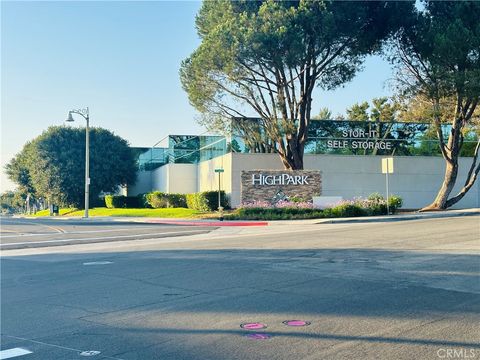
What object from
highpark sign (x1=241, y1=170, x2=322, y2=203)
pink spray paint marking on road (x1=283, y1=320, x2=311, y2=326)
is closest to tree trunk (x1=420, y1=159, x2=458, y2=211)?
highpark sign (x1=241, y1=170, x2=322, y2=203)

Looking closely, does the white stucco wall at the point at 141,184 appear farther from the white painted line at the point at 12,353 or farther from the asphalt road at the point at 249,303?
the white painted line at the point at 12,353

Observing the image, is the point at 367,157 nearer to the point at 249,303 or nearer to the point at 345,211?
the point at 345,211

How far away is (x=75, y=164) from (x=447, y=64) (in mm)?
39694

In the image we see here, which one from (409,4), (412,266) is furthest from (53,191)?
(412,266)

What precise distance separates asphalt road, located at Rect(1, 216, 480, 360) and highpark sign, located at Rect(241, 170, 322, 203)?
1841 centimetres

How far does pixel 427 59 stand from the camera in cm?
3356

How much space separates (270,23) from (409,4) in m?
9.04

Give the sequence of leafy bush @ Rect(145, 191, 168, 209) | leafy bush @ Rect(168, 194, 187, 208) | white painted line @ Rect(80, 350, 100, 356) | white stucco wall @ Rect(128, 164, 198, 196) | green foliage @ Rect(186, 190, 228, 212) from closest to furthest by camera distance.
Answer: white painted line @ Rect(80, 350, 100, 356) < green foliage @ Rect(186, 190, 228, 212) < leafy bush @ Rect(168, 194, 187, 208) < leafy bush @ Rect(145, 191, 168, 209) < white stucco wall @ Rect(128, 164, 198, 196)

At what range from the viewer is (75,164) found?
59.2 m

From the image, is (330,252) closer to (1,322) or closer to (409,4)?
(1,322)

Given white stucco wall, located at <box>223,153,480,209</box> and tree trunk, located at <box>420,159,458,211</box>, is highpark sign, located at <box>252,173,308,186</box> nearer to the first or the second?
white stucco wall, located at <box>223,153,480,209</box>

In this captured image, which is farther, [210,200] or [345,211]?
[210,200]

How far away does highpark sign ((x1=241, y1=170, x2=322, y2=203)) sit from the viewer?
34.3m

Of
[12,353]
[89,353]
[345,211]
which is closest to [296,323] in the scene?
[89,353]
